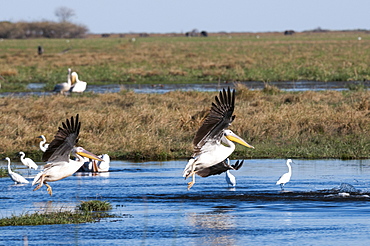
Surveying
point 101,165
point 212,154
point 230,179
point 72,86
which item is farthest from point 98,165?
point 72,86

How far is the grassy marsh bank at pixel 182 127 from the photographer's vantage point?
15.9 meters

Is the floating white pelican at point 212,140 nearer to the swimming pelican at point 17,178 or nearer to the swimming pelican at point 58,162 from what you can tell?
the swimming pelican at point 58,162

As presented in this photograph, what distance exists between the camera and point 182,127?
18.1m

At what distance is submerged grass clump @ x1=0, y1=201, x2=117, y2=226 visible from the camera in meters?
9.34

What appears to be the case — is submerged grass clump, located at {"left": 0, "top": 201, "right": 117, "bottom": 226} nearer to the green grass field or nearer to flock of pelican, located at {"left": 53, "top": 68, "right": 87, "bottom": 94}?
the green grass field

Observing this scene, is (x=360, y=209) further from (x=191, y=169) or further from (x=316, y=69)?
(x=316, y=69)

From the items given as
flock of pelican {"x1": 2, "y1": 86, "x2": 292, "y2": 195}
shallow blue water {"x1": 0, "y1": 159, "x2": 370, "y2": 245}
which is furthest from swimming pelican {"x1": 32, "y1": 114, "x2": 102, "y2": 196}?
shallow blue water {"x1": 0, "y1": 159, "x2": 370, "y2": 245}

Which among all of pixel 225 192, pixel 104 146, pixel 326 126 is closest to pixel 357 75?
pixel 326 126

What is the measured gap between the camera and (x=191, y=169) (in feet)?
36.2

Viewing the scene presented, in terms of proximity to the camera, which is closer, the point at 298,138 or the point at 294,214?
the point at 294,214

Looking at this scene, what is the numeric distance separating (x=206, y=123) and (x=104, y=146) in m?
6.21

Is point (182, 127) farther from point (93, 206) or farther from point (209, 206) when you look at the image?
point (93, 206)

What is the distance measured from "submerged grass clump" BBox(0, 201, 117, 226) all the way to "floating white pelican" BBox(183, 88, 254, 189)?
158 centimetres

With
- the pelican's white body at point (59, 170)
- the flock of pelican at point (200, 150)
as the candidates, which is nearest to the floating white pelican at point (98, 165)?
the flock of pelican at point (200, 150)
